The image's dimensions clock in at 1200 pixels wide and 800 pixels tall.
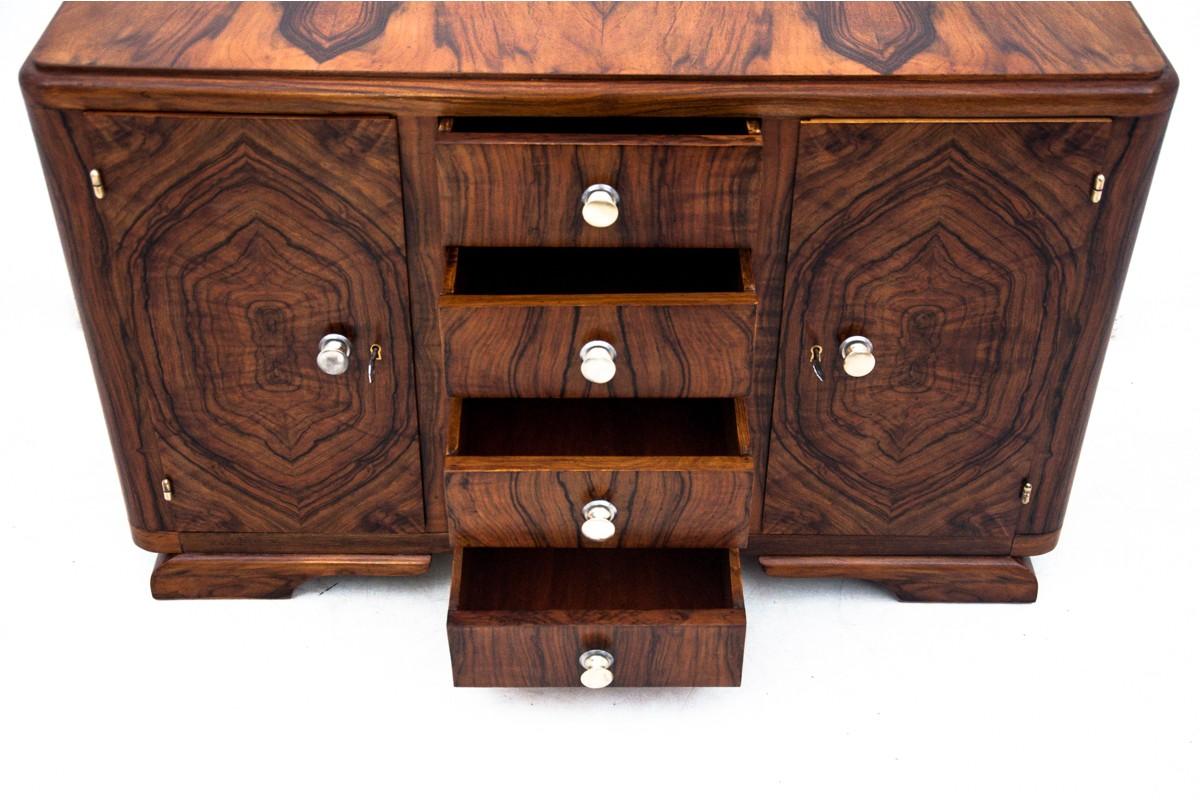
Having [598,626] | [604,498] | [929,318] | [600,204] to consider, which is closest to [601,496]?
[604,498]

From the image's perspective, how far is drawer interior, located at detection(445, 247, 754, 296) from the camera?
1.67 metres

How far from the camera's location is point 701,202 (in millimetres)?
1460

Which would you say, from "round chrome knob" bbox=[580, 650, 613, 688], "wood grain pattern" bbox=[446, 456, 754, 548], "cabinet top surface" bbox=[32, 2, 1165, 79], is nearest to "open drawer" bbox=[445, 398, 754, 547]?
"wood grain pattern" bbox=[446, 456, 754, 548]

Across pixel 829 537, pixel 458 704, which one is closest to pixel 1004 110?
pixel 829 537

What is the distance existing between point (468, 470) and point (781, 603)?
495 mm

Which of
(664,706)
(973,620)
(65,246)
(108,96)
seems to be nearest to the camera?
(108,96)

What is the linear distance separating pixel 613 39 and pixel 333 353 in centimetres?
40

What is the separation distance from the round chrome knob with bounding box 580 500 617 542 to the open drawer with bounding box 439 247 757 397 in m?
0.10

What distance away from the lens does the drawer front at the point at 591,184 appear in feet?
4.68

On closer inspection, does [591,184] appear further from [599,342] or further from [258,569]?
[258,569]

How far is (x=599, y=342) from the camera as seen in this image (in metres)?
1.45

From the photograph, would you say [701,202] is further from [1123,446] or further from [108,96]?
[1123,446]

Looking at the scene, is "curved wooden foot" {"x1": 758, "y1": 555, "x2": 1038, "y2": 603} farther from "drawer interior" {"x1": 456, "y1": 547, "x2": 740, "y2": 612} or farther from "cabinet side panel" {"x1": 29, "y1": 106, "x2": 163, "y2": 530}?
"cabinet side panel" {"x1": 29, "y1": 106, "x2": 163, "y2": 530}

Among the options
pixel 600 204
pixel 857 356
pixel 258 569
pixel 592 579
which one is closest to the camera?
pixel 600 204
